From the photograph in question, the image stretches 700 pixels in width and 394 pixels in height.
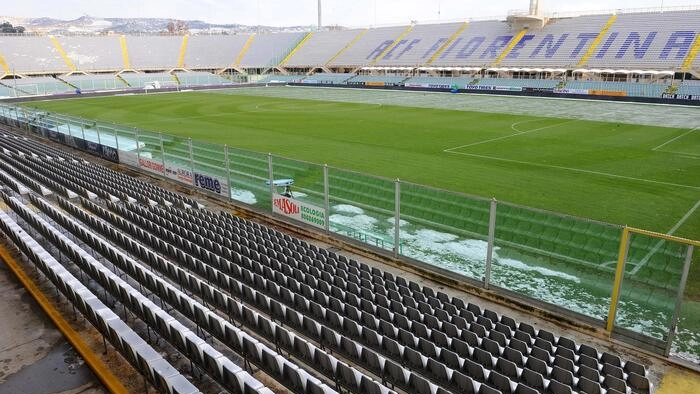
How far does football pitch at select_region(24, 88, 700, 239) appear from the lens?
15.3 metres

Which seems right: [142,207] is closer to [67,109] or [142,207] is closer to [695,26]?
[67,109]

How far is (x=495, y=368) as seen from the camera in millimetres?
5574

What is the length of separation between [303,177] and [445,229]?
154 inches

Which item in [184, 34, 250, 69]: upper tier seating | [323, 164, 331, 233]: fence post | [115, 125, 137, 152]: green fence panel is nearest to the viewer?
[323, 164, 331, 233]: fence post

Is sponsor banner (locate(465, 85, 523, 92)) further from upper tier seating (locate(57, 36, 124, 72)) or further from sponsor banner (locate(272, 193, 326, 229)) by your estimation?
upper tier seating (locate(57, 36, 124, 72))

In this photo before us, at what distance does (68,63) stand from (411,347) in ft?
250

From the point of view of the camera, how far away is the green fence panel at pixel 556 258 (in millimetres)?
7617

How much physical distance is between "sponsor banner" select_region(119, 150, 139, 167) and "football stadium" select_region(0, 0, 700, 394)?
0.10 meters

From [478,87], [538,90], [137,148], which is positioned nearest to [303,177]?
[137,148]

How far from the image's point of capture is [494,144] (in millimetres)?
23906

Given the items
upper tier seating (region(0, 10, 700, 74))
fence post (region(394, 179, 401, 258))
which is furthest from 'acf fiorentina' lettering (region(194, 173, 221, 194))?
upper tier seating (region(0, 10, 700, 74))

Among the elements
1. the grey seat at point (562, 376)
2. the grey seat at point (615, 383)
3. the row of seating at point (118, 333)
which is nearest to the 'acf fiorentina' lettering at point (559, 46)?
the grey seat at point (615, 383)

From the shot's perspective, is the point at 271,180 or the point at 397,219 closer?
the point at 397,219

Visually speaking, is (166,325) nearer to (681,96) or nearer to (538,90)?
(681,96)
